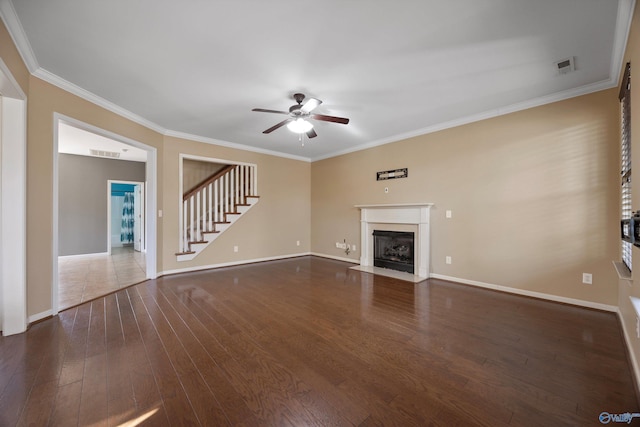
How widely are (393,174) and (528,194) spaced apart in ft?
7.12

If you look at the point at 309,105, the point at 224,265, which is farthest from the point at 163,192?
the point at 309,105

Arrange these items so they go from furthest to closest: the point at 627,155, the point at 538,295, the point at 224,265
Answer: the point at 224,265 → the point at 538,295 → the point at 627,155

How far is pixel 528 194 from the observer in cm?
343

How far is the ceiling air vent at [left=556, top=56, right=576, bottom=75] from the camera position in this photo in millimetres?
2513

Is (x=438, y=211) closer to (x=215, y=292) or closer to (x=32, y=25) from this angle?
(x=215, y=292)

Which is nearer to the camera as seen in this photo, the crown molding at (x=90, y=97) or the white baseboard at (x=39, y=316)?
the white baseboard at (x=39, y=316)

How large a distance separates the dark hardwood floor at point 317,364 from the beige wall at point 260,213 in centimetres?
180

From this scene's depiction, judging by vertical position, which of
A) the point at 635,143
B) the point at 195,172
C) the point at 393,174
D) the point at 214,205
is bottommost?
the point at 214,205

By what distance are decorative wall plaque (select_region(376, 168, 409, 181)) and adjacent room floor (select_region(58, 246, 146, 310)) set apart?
4.77m

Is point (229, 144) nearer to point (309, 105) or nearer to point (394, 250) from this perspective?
point (309, 105)

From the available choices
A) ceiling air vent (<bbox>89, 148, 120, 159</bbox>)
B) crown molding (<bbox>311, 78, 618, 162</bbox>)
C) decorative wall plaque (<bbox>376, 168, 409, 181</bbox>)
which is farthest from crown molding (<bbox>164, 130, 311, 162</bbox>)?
ceiling air vent (<bbox>89, 148, 120, 159</bbox>)

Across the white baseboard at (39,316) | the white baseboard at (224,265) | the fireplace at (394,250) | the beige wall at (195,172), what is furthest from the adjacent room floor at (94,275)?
the fireplace at (394,250)
